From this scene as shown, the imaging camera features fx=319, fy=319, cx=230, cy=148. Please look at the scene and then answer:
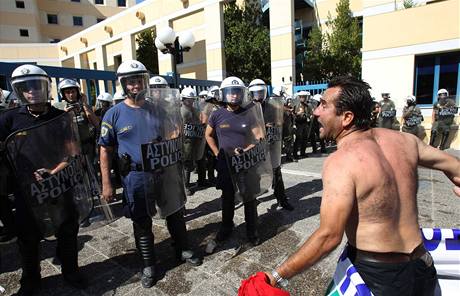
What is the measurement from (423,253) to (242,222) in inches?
112

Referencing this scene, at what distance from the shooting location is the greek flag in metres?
1.44

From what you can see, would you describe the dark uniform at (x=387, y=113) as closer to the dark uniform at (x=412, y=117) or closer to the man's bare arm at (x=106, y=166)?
the dark uniform at (x=412, y=117)

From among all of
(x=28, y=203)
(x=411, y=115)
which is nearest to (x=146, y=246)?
(x=28, y=203)

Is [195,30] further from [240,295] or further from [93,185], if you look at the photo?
[240,295]

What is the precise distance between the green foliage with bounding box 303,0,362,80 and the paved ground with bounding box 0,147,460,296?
1340 cm

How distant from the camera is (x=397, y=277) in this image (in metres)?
1.48

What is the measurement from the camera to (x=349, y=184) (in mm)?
1426

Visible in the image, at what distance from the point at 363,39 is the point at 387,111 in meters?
2.87

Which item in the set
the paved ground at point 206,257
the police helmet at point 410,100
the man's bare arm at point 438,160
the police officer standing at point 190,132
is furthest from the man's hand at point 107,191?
the police helmet at point 410,100

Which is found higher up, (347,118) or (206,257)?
(347,118)

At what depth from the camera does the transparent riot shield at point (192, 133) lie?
6020 millimetres

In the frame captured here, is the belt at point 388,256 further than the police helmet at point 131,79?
No

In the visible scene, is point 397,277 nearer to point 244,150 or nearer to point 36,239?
point 244,150

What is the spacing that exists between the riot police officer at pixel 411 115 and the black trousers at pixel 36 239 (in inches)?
386
